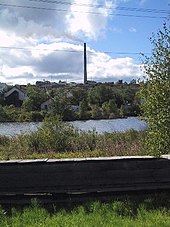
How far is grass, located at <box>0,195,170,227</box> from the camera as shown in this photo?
18.6 feet

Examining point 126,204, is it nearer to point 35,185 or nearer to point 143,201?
point 143,201

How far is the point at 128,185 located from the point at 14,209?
6.88 ft

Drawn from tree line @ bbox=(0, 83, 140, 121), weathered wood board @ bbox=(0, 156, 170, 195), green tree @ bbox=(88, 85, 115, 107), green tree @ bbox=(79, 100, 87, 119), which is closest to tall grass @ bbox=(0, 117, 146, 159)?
weathered wood board @ bbox=(0, 156, 170, 195)

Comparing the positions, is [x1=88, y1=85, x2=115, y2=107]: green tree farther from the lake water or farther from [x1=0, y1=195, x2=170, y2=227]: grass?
[x1=0, y1=195, x2=170, y2=227]: grass

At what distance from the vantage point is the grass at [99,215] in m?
5.67

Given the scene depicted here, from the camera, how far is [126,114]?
45.8 metres

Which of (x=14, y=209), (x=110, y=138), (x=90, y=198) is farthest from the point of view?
(x=110, y=138)

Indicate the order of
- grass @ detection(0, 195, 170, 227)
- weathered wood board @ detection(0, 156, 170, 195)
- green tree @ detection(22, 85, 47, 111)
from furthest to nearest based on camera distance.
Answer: green tree @ detection(22, 85, 47, 111) → weathered wood board @ detection(0, 156, 170, 195) → grass @ detection(0, 195, 170, 227)

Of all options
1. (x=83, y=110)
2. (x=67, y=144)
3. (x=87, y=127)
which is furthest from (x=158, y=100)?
(x=83, y=110)

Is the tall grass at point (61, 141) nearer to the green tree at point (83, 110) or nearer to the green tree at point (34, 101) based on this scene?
the green tree at point (83, 110)

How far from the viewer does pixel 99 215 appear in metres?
6.02

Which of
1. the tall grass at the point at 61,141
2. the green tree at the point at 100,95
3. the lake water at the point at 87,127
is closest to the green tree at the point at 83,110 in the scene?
the green tree at the point at 100,95

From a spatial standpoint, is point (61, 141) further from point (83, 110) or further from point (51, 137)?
point (83, 110)

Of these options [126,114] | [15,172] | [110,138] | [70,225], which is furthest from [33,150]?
[126,114]
